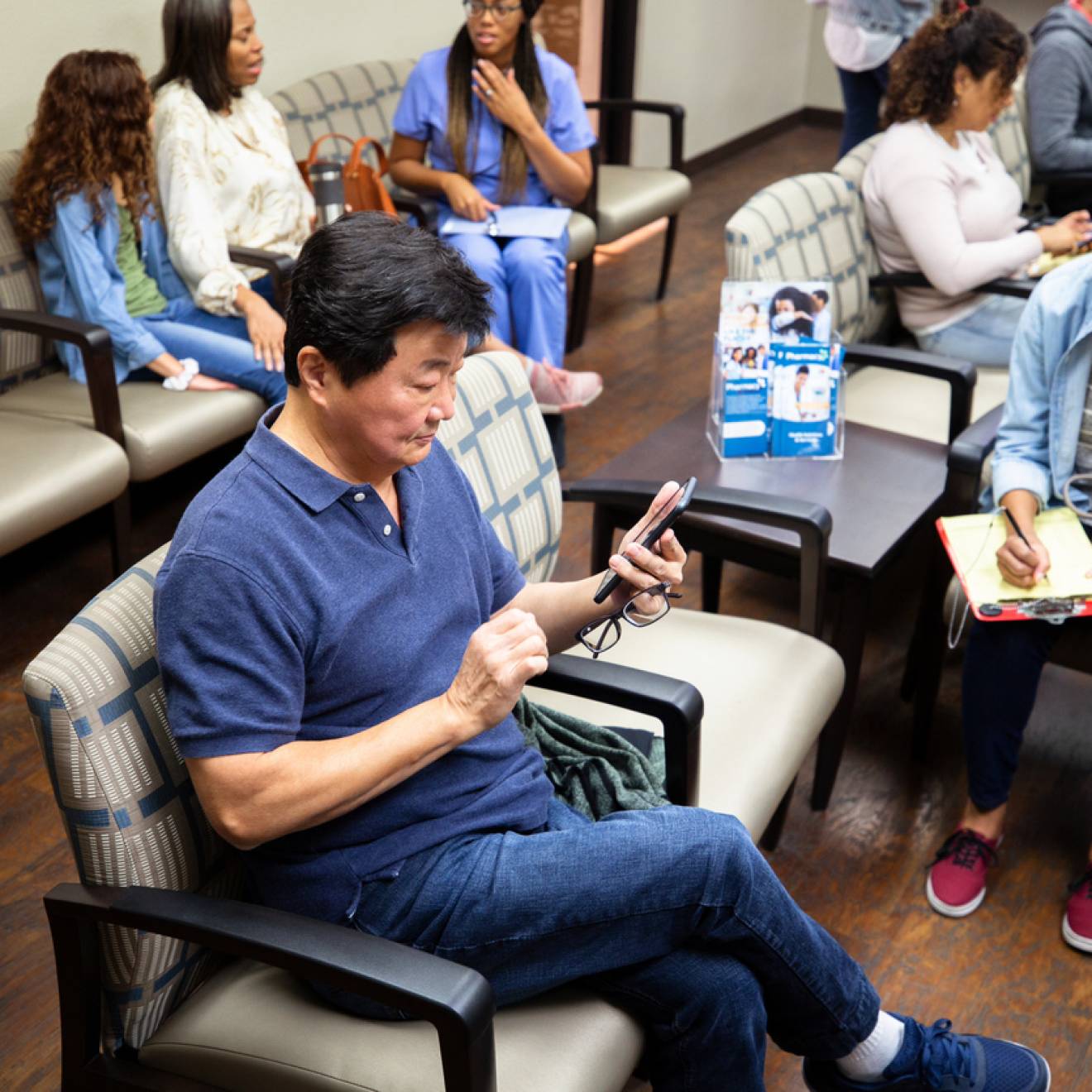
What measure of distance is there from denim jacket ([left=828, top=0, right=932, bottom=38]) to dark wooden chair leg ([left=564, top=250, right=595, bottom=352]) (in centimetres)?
134

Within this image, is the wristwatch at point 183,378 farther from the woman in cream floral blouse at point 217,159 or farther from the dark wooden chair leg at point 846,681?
the dark wooden chair leg at point 846,681

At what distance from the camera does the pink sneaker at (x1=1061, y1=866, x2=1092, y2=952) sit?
217cm

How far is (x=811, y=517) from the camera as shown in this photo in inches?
84.6

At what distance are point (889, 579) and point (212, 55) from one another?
2113mm

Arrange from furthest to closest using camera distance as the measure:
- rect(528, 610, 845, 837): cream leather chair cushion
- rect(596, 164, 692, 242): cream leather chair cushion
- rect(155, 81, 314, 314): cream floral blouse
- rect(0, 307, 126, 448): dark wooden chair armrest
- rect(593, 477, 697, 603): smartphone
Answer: rect(596, 164, 692, 242): cream leather chair cushion < rect(155, 81, 314, 314): cream floral blouse < rect(0, 307, 126, 448): dark wooden chair armrest < rect(528, 610, 845, 837): cream leather chair cushion < rect(593, 477, 697, 603): smartphone

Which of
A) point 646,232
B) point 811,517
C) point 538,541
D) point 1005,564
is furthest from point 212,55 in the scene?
point 646,232

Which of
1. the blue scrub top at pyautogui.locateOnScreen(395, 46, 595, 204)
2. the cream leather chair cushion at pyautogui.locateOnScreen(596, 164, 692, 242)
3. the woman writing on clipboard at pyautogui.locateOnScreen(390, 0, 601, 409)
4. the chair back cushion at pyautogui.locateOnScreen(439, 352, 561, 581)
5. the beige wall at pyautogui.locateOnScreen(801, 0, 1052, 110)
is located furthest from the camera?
the beige wall at pyautogui.locateOnScreen(801, 0, 1052, 110)

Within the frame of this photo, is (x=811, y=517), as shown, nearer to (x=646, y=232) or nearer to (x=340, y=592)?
(x=340, y=592)

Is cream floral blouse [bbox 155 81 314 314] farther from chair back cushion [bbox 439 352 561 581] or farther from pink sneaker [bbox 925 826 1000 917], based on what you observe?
pink sneaker [bbox 925 826 1000 917]

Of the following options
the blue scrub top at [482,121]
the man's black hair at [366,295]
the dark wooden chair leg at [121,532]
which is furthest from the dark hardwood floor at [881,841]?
the man's black hair at [366,295]

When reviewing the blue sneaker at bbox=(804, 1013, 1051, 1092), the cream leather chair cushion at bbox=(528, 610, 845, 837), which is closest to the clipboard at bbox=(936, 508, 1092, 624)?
the cream leather chair cushion at bbox=(528, 610, 845, 837)

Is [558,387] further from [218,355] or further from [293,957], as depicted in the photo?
[293,957]

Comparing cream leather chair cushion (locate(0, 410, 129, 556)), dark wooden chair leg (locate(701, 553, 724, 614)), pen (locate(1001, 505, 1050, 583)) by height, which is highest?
pen (locate(1001, 505, 1050, 583))

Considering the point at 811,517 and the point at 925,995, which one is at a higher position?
the point at 811,517
